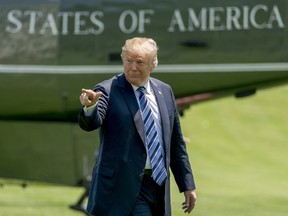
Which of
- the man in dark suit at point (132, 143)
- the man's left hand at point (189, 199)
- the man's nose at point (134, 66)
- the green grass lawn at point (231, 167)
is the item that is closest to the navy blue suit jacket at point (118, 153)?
the man in dark suit at point (132, 143)

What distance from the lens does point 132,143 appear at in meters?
6.89

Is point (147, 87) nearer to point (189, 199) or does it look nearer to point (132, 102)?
point (132, 102)

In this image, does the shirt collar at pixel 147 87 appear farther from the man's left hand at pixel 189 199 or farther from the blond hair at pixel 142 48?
the man's left hand at pixel 189 199

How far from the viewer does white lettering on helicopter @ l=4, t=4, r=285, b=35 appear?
34.2 ft

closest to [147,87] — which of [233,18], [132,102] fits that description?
[132,102]

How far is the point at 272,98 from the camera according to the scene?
71.2 ft

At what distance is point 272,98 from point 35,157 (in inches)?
420

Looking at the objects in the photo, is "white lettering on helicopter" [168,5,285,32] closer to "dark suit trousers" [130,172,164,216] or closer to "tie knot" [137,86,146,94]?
"tie knot" [137,86,146,94]

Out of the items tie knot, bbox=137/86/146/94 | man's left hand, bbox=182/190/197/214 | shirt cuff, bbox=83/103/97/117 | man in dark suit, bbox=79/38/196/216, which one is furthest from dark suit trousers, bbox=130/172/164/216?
shirt cuff, bbox=83/103/97/117

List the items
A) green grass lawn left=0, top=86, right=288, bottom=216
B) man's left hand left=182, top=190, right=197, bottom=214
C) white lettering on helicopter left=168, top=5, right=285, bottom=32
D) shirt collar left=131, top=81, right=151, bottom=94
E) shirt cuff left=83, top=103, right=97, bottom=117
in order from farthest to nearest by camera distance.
A: 1. green grass lawn left=0, top=86, right=288, bottom=216
2. white lettering on helicopter left=168, top=5, right=285, bottom=32
3. man's left hand left=182, top=190, right=197, bottom=214
4. shirt collar left=131, top=81, right=151, bottom=94
5. shirt cuff left=83, top=103, right=97, bottom=117

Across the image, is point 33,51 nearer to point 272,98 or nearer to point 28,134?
point 28,134

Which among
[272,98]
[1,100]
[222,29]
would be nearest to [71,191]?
[1,100]

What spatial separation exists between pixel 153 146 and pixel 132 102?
0.88 ft

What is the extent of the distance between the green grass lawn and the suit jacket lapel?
17.7 ft
